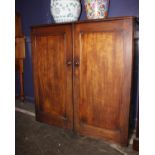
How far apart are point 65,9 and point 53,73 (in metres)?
0.63

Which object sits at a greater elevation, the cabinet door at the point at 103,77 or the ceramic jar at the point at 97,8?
the ceramic jar at the point at 97,8

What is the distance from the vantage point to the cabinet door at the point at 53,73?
4.90ft

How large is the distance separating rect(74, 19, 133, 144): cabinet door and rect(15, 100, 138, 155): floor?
81 millimetres

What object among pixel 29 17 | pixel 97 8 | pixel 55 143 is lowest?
pixel 55 143

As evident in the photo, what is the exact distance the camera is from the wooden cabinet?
4.12 feet

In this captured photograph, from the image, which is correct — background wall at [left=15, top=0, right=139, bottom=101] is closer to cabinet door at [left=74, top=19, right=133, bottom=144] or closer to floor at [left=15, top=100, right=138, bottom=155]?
cabinet door at [left=74, top=19, right=133, bottom=144]

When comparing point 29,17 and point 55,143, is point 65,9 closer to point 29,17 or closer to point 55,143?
point 29,17

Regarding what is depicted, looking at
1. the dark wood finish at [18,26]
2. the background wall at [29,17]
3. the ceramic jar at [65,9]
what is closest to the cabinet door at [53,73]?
the ceramic jar at [65,9]

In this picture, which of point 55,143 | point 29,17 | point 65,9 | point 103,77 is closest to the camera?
point 103,77

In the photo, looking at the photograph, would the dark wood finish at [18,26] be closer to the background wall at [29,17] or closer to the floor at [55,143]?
the background wall at [29,17]

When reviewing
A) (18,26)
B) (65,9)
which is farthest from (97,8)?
(18,26)

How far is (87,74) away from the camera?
1.40m
